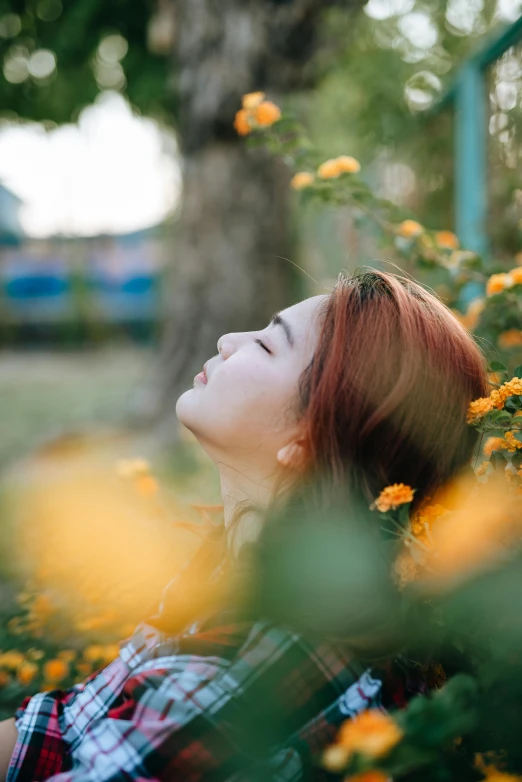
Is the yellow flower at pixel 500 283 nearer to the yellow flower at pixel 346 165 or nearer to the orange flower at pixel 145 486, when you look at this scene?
the yellow flower at pixel 346 165

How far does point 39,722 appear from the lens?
1.18 m

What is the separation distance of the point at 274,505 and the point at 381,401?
0.80 ft

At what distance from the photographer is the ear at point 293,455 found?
1136mm

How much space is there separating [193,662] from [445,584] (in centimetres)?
35

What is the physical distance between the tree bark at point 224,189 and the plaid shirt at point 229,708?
10.8ft

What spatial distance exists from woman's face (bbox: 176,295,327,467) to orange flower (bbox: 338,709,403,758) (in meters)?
0.52

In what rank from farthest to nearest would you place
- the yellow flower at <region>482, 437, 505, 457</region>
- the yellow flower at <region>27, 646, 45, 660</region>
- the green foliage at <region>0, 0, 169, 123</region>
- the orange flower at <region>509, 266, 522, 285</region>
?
the green foliage at <region>0, 0, 169, 123</region>
the yellow flower at <region>27, 646, 45, 660</region>
the orange flower at <region>509, 266, 522, 285</region>
the yellow flower at <region>482, 437, 505, 457</region>

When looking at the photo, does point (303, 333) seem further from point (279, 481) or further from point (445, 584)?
point (445, 584)

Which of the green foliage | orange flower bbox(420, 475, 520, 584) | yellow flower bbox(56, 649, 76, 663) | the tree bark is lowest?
orange flower bbox(420, 475, 520, 584)

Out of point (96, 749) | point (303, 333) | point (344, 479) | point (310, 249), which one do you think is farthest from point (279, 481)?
point (310, 249)

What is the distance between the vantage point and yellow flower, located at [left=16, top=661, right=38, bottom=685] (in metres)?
1.70

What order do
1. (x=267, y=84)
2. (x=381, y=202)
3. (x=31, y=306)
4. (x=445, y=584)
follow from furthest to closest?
(x=31, y=306) < (x=267, y=84) < (x=381, y=202) < (x=445, y=584)

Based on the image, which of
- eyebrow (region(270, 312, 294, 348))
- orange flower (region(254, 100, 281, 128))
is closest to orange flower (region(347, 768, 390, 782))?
eyebrow (region(270, 312, 294, 348))

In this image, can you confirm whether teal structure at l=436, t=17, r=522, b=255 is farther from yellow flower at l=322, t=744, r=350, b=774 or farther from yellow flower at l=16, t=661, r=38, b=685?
yellow flower at l=322, t=744, r=350, b=774
